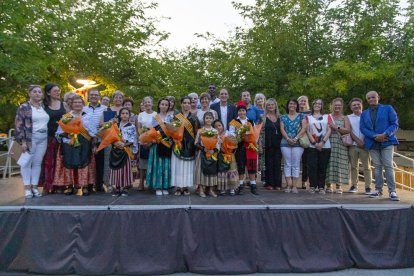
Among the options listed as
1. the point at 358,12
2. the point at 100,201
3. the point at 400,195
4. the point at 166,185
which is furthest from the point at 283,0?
the point at 100,201

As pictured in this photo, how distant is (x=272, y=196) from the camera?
5820 mm

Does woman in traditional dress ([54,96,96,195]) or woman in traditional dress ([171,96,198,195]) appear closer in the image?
woman in traditional dress ([54,96,96,195])

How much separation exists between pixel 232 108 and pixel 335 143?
189cm

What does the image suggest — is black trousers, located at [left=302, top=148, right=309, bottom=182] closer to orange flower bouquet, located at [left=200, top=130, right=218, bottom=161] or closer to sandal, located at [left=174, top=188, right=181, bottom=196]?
orange flower bouquet, located at [left=200, top=130, right=218, bottom=161]

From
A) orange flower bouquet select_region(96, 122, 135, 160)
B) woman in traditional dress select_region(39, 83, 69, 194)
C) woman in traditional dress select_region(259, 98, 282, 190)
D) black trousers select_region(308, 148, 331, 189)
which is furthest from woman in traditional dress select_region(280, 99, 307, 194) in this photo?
woman in traditional dress select_region(39, 83, 69, 194)

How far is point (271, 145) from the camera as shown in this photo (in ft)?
21.1

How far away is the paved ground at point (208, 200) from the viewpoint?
16.5 feet

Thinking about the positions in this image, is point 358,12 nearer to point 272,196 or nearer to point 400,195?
point 400,195

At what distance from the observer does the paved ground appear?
16.5 ft

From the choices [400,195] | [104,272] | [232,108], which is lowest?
[104,272]

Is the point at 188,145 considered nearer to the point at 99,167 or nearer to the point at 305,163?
the point at 99,167

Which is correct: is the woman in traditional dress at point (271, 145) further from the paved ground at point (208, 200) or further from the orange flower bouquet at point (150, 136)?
the orange flower bouquet at point (150, 136)

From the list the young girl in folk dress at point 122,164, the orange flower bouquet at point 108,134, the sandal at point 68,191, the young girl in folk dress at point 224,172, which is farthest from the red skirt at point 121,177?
the young girl in folk dress at point 224,172

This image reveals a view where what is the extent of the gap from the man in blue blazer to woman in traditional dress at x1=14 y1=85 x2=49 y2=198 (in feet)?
16.8
